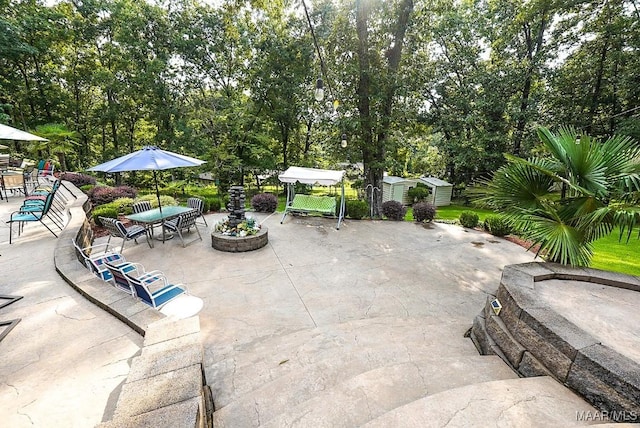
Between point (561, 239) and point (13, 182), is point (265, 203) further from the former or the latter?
point (561, 239)

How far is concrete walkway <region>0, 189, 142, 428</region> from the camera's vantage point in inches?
78.7

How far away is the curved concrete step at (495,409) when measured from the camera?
1.67m

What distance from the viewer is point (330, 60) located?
10.8 meters

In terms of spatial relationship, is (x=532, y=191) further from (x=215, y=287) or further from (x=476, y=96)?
(x=476, y=96)

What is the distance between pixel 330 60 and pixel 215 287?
32.2 feet

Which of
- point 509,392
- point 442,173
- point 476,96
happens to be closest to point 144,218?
point 509,392

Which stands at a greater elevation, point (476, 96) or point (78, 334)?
point (476, 96)

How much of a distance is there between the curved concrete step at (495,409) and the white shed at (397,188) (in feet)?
53.2

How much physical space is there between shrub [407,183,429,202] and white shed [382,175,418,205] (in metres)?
0.26

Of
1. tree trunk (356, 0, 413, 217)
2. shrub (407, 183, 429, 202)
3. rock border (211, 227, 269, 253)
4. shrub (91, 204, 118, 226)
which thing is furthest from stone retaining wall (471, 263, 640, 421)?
shrub (407, 183, 429, 202)

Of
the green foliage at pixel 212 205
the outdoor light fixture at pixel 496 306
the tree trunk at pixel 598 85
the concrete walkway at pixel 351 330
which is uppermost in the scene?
the tree trunk at pixel 598 85

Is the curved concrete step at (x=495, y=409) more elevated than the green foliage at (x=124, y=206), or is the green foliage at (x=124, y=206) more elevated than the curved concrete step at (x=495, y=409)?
the green foliage at (x=124, y=206)

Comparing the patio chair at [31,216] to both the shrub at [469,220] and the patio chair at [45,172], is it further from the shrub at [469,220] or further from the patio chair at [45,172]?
the shrub at [469,220]

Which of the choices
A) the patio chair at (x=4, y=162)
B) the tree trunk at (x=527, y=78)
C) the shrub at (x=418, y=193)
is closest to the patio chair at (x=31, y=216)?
the patio chair at (x=4, y=162)
